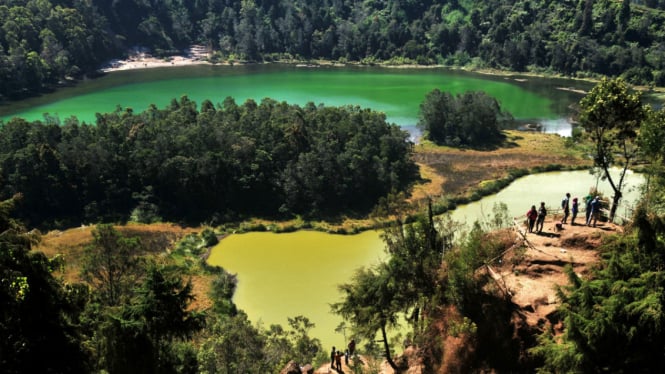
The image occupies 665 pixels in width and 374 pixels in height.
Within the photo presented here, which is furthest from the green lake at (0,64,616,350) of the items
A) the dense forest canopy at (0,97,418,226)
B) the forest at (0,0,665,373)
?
the dense forest canopy at (0,97,418,226)

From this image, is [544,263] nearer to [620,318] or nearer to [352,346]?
[620,318]

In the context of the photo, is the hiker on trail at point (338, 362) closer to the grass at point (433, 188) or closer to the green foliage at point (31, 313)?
the green foliage at point (31, 313)

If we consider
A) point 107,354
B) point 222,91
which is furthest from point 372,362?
point 222,91

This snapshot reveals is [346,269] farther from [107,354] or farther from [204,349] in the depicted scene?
[107,354]

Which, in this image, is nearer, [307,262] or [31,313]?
[31,313]

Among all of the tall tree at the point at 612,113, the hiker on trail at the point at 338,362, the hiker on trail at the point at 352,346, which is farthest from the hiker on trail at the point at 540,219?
the hiker on trail at the point at 338,362

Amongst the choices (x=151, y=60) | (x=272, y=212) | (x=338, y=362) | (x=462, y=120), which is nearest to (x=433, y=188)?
(x=272, y=212)
